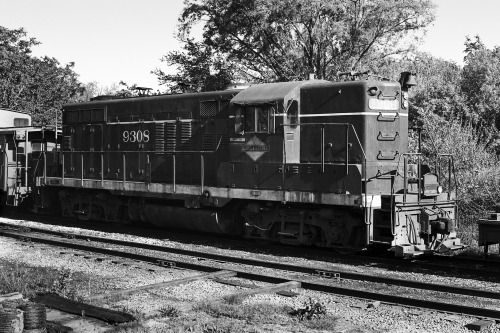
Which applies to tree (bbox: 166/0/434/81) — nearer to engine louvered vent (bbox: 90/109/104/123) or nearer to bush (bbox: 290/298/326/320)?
engine louvered vent (bbox: 90/109/104/123)

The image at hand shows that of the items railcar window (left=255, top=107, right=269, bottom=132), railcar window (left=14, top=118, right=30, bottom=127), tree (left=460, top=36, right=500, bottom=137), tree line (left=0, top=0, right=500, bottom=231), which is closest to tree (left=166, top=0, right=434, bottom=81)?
tree line (left=0, top=0, right=500, bottom=231)

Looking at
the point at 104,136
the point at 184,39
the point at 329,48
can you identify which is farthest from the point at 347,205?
the point at 184,39

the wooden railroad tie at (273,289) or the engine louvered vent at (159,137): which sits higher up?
the engine louvered vent at (159,137)

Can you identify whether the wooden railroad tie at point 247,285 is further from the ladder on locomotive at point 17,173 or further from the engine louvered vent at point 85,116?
the ladder on locomotive at point 17,173

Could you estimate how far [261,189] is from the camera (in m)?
13.8

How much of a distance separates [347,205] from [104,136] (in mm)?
8793

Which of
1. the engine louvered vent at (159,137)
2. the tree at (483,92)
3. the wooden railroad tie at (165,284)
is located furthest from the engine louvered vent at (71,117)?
the tree at (483,92)

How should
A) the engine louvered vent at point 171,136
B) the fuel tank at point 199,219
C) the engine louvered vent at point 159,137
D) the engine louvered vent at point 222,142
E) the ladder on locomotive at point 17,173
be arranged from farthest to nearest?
the ladder on locomotive at point 17,173
the engine louvered vent at point 159,137
the engine louvered vent at point 171,136
the fuel tank at point 199,219
the engine louvered vent at point 222,142

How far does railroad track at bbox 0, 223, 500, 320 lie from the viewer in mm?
8422

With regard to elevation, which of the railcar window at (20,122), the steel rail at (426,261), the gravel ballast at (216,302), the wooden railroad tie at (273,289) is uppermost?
the railcar window at (20,122)

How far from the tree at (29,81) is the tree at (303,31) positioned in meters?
15.6

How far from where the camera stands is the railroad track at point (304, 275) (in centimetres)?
842

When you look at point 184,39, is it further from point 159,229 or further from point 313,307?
point 313,307

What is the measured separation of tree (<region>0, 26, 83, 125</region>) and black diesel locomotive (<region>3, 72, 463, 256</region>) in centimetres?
2329
